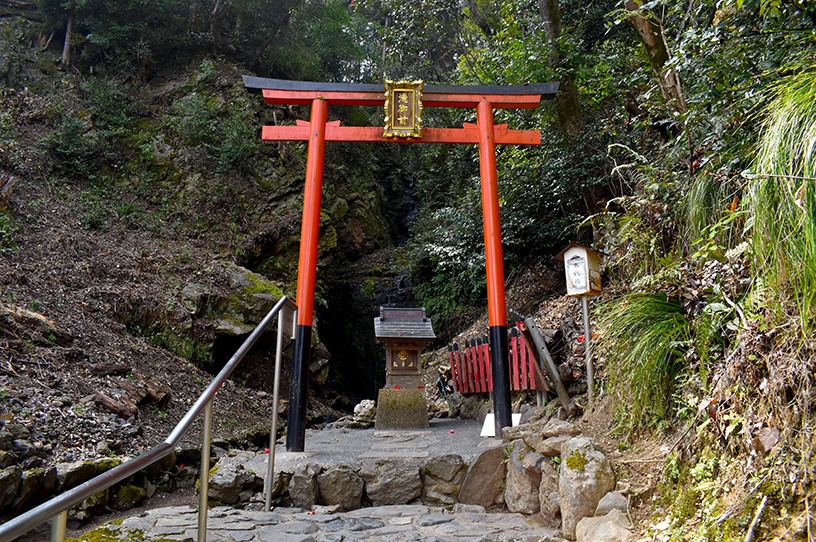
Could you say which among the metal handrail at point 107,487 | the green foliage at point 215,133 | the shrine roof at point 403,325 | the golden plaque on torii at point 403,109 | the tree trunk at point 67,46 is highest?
the tree trunk at point 67,46

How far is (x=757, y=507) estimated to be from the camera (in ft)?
6.05

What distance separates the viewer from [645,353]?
8.95 feet

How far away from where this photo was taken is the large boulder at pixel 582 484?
102 inches

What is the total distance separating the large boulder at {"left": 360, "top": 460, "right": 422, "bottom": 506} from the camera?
12.2 ft

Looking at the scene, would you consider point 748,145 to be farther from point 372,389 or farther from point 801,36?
point 372,389

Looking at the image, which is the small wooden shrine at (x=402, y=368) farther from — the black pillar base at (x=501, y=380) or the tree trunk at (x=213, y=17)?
the tree trunk at (x=213, y=17)

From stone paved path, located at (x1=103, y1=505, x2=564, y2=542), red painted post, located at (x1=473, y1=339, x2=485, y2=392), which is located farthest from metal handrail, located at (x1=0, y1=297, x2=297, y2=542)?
red painted post, located at (x1=473, y1=339, x2=485, y2=392)

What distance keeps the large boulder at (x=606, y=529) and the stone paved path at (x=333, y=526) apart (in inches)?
6.6

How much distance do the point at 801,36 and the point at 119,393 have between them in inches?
256

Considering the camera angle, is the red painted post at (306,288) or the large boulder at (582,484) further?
the red painted post at (306,288)

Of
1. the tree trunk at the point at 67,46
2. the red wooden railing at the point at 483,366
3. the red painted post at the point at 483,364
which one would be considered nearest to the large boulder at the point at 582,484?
the red wooden railing at the point at 483,366

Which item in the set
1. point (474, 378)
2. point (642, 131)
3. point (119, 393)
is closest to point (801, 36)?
point (642, 131)

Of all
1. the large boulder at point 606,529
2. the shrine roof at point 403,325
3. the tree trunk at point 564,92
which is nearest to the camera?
the large boulder at point 606,529

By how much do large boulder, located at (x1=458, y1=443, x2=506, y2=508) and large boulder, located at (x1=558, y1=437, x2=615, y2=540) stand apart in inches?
38.7
